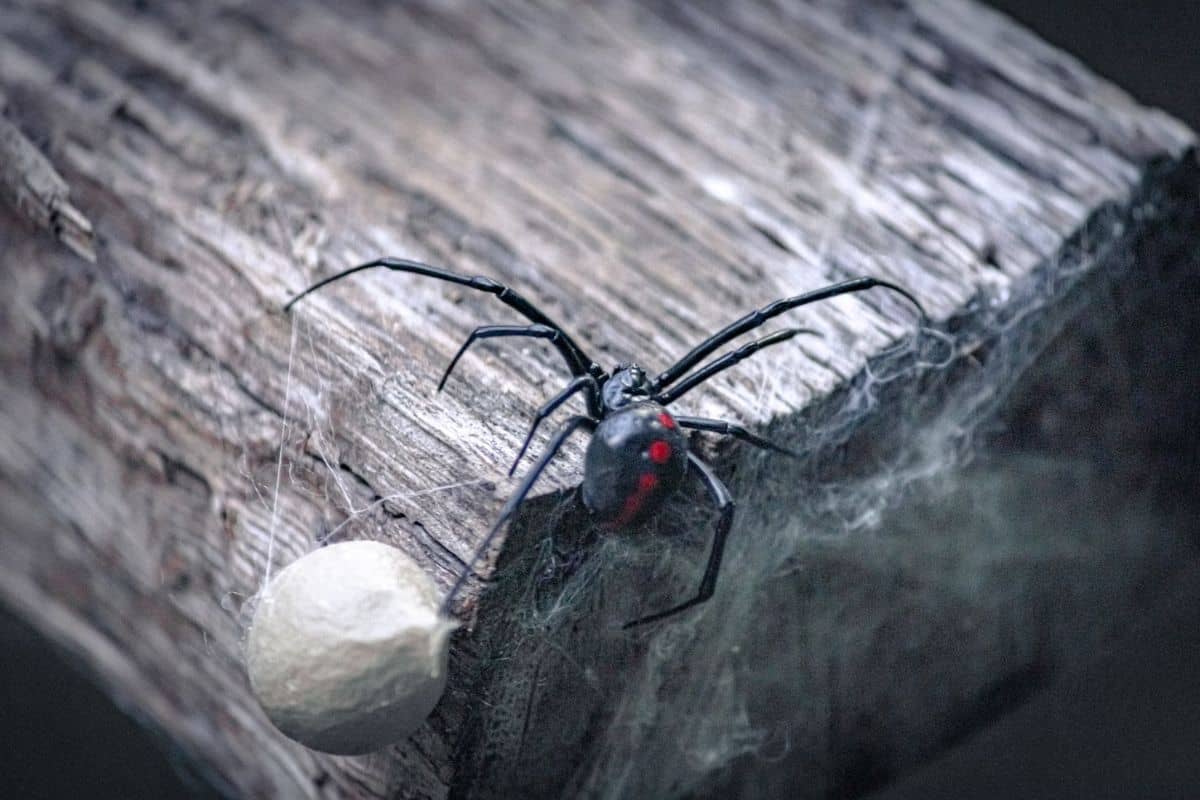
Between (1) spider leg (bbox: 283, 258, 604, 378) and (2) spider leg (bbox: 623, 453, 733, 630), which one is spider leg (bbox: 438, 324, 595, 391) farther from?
(2) spider leg (bbox: 623, 453, 733, 630)

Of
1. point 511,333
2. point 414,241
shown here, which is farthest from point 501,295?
point 414,241

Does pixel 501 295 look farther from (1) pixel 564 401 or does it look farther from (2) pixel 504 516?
(2) pixel 504 516

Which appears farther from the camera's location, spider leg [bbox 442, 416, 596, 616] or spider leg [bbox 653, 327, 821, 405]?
spider leg [bbox 653, 327, 821, 405]

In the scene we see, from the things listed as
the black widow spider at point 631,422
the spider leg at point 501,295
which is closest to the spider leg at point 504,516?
the black widow spider at point 631,422

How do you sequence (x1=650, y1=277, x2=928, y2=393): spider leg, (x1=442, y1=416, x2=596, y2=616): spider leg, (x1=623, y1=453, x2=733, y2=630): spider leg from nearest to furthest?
(x1=442, y1=416, x2=596, y2=616): spider leg, (x1=623, y1=453, x2=733, y2=630): spider leg, (x1=650, y1=277, x2=928, y2=393): spider leg

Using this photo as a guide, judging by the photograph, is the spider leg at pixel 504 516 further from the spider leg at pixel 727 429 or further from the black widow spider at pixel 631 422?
the spider leg at pixel 727 429

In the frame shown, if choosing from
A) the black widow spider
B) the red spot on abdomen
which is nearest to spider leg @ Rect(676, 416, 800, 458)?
the black widow spider
